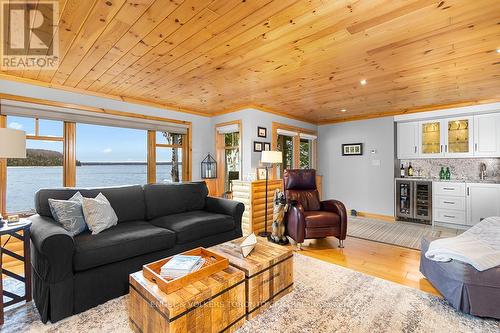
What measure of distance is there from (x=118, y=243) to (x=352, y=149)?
5.22m

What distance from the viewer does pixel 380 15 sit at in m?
1.72

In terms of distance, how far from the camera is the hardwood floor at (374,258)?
2.50 metres

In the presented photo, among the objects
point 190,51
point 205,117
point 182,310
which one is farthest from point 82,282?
point 205,117

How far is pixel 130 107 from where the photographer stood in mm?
3920

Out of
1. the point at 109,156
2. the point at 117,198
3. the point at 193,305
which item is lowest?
the point at 193,305

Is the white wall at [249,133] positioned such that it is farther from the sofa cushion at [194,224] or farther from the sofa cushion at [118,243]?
the sofa cushion at [118,243]

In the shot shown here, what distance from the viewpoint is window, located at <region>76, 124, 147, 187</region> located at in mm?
3588

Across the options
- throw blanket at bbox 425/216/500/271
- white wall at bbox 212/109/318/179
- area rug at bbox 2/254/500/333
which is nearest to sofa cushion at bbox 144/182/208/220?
white wall at bbox 212/109/318/179

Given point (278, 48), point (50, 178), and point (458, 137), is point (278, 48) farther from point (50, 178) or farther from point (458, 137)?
point (458, 137)

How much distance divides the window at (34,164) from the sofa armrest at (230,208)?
7.31ft

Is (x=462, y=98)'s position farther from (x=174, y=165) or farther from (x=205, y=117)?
(x=174, y=165)

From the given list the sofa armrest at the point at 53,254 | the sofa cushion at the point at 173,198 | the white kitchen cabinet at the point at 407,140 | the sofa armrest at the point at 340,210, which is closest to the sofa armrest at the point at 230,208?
the sofa cushion at the point at 173,198

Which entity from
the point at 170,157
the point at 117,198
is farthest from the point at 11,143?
the point at 170,157

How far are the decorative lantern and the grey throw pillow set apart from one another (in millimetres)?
2642
